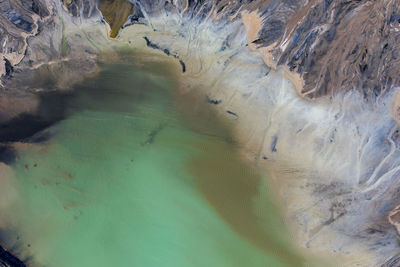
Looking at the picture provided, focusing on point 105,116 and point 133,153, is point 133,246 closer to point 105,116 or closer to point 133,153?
point 133,153

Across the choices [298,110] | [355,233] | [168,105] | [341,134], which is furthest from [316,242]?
[168,105]

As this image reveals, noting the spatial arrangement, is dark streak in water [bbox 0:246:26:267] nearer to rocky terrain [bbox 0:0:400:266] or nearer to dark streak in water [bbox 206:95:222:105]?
rocky terrain [bbox 0:0:400:266]

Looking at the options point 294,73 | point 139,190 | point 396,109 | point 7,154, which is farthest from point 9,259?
point 396,109

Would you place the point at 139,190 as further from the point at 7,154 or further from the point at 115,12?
the point at 115,12

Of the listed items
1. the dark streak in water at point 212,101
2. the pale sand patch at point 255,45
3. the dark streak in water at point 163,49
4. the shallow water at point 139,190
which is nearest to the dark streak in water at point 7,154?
the shallow water at point 139,190

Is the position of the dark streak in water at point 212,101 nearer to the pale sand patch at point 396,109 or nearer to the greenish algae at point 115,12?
the greenish algae at point 115,12
